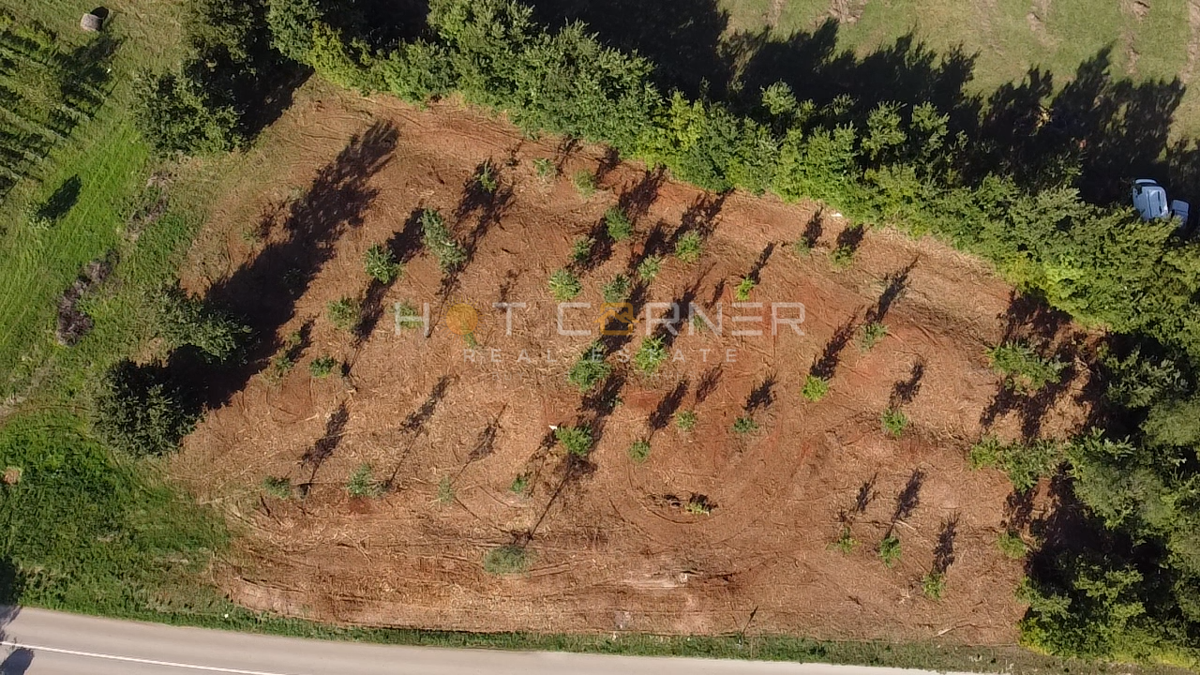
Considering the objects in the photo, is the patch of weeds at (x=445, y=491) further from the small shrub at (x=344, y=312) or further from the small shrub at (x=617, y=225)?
the small shrub at (x=617, y=225)

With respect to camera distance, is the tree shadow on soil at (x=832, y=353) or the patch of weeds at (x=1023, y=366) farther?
the tree shadow on soil at (x=832, y=353)

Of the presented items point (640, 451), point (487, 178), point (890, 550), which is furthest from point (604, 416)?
point (890, 550)

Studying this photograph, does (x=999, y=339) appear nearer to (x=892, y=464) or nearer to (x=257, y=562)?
(x=892, y=464)

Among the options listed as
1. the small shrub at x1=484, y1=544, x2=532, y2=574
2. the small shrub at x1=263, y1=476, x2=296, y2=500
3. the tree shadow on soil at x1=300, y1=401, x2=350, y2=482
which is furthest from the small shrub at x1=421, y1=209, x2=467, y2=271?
the small shrub at x1=484, y1=544, x2=532, y2=574

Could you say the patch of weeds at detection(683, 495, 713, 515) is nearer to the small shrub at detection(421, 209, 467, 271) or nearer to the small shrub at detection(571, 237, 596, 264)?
the small shrub at detection(571, 237, 596, 264)

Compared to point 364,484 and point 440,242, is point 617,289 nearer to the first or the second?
point 440,242

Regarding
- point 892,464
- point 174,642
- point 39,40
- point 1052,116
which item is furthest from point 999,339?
point 39,40

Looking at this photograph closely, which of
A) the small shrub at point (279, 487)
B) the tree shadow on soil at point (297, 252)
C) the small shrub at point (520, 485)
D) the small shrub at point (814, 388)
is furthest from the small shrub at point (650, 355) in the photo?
the small shrub at point (279, 487)
